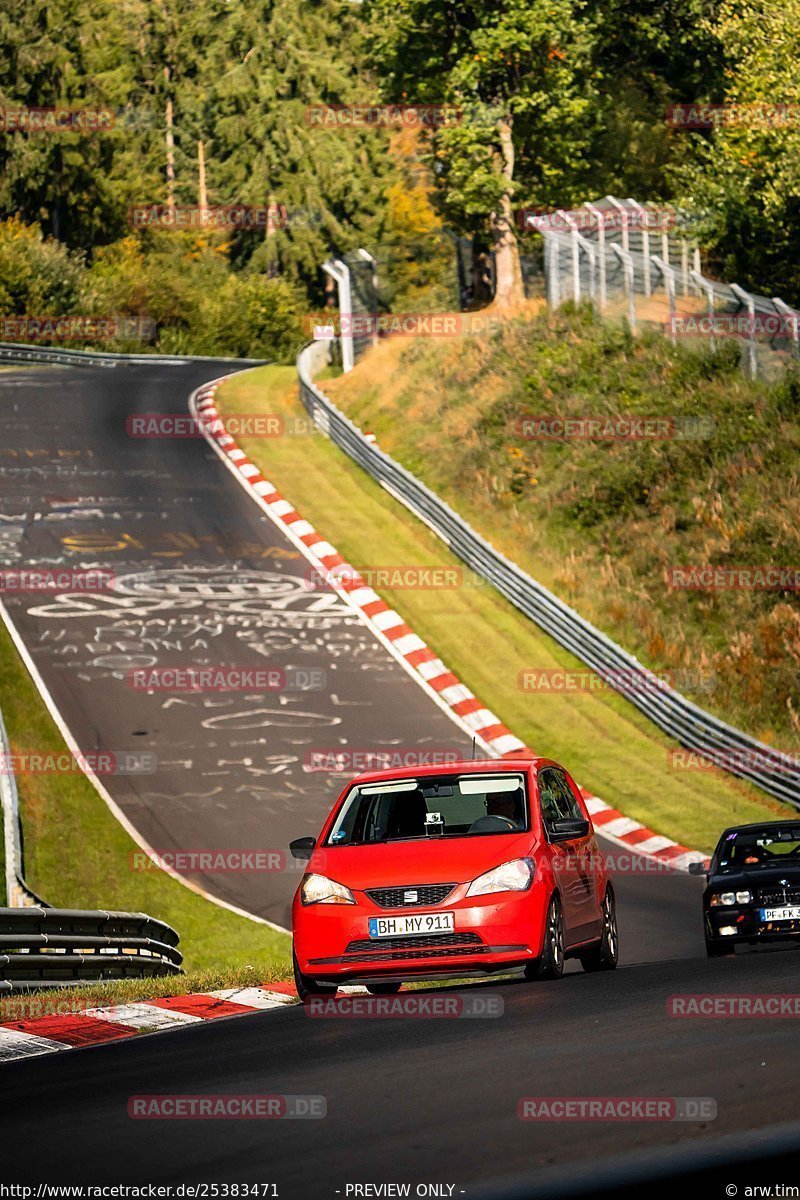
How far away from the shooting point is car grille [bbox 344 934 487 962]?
10.2 meters

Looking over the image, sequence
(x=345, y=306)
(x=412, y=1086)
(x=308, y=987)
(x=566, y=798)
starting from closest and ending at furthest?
(x=412, y=1086), (x=308, y=987), (x=566, y=798), (x=345, y=306)

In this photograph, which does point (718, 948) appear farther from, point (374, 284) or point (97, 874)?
point (374, 284)

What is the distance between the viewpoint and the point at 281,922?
1731 cm

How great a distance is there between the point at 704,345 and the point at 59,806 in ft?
69.0

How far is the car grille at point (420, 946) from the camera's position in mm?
10211

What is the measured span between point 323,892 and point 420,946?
2.37 feet

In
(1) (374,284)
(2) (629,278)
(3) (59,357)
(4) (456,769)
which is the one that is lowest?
(3) (59,357)

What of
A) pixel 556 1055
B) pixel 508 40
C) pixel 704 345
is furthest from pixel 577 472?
pixel 556 1055

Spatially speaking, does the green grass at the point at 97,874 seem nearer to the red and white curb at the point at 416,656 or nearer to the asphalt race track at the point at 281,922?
the asphalt race track at the point at 281,922

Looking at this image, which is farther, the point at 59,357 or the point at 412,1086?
the point at 59,357

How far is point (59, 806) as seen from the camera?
20719 millimetres

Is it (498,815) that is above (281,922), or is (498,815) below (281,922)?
above

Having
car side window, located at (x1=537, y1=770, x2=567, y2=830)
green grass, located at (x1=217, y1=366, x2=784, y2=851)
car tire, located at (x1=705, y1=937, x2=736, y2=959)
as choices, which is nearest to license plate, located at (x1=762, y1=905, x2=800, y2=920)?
car tire, located at (x1=705, y1=937, x2=736, y2=959)

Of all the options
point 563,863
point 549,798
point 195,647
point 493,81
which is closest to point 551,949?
point 563,863
